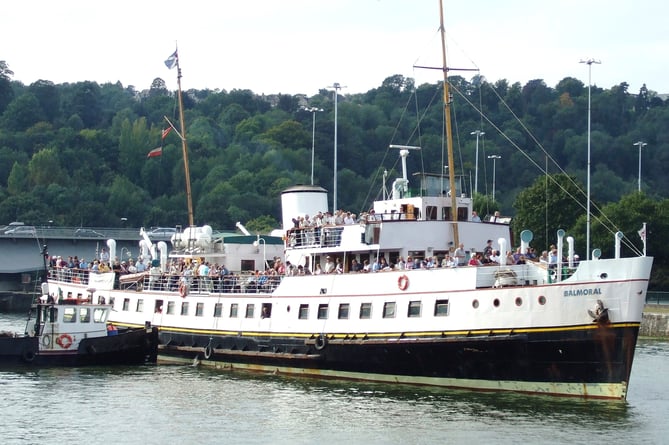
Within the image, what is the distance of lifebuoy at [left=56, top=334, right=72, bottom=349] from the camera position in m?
50.0

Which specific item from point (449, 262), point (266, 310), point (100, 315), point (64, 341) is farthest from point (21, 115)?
point (449, 262)

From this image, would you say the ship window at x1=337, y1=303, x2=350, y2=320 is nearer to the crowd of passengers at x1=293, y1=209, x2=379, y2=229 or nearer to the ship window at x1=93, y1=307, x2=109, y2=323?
the crowd of passengers at x1=293, y1=209, x2=379, y2=229

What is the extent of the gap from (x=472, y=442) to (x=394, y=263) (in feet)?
45.0

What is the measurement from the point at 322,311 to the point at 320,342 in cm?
125

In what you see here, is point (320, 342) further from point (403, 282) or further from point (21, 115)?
point (21, 115)

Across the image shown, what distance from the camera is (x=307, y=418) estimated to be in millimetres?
37375

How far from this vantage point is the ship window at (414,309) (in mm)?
42719

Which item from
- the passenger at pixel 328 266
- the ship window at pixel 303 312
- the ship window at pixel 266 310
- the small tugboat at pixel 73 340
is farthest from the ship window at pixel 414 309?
the small tugboat at pixel 73 340

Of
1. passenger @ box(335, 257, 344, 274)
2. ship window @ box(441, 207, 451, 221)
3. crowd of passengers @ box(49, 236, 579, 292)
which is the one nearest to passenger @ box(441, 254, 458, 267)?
crowd of passengers @ box(49, 236, 579, 292)

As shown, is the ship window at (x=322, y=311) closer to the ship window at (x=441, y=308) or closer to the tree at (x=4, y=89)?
the ship window at (x=441, y=308)

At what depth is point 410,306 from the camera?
42969mm

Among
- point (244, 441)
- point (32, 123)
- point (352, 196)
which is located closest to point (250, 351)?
point (244, 441)

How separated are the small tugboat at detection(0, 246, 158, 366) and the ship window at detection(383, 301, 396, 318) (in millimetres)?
11891

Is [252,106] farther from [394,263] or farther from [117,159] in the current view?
[394,263]
